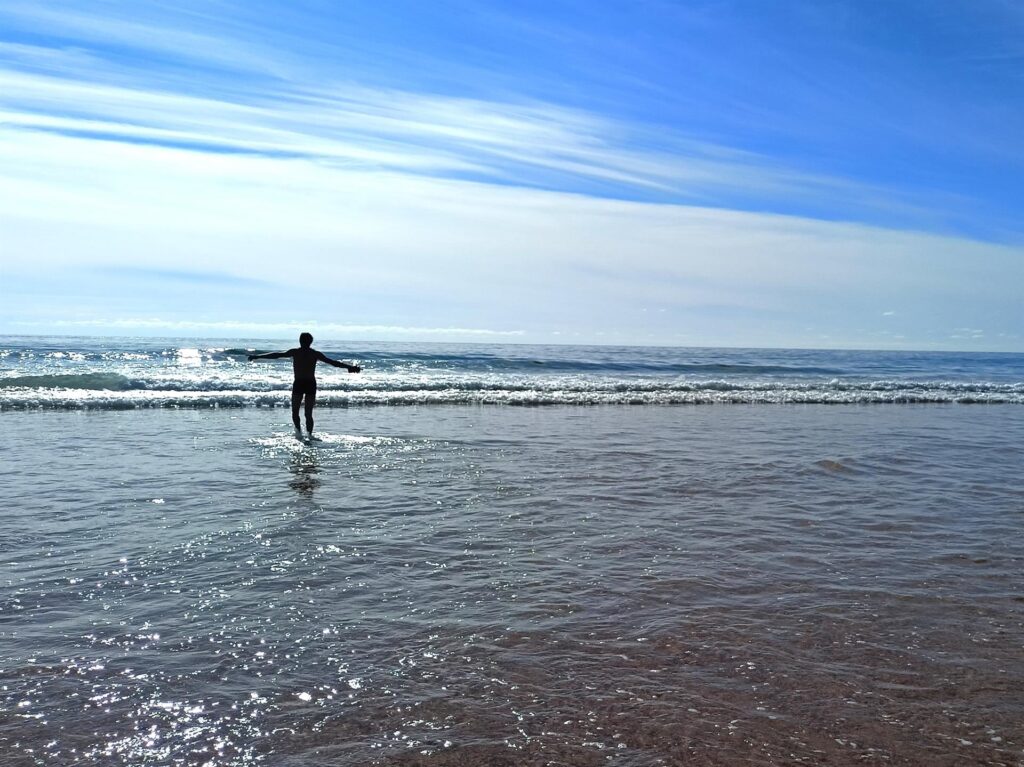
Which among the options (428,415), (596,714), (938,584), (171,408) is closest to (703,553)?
(938,584)

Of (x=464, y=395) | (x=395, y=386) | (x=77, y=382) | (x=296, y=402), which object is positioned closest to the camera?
(x=296, y=402)

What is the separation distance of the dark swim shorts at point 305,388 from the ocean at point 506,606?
96.7 inches

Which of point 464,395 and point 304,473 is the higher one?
point 464,395

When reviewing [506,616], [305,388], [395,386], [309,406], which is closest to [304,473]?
[309,406]

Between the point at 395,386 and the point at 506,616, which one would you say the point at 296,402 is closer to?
the point at 506,616

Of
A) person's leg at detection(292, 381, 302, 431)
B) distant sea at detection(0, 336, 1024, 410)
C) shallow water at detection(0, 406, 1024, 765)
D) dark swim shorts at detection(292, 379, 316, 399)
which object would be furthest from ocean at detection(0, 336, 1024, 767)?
distant sea at detection(0, 336, 1024, 410)

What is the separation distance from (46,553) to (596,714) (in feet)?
17.3

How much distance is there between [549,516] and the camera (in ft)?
27.3

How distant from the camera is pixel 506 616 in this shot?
17.0 feet

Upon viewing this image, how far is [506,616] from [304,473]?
6.38 metres

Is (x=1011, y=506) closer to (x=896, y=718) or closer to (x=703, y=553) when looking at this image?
(x=703, y=553)

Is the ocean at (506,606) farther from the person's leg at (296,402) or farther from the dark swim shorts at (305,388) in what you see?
the dark swim shorts at (305,388)

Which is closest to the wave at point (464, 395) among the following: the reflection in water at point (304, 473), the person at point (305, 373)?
the person at point (305, 373)

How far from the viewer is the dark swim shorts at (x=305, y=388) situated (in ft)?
50.9
